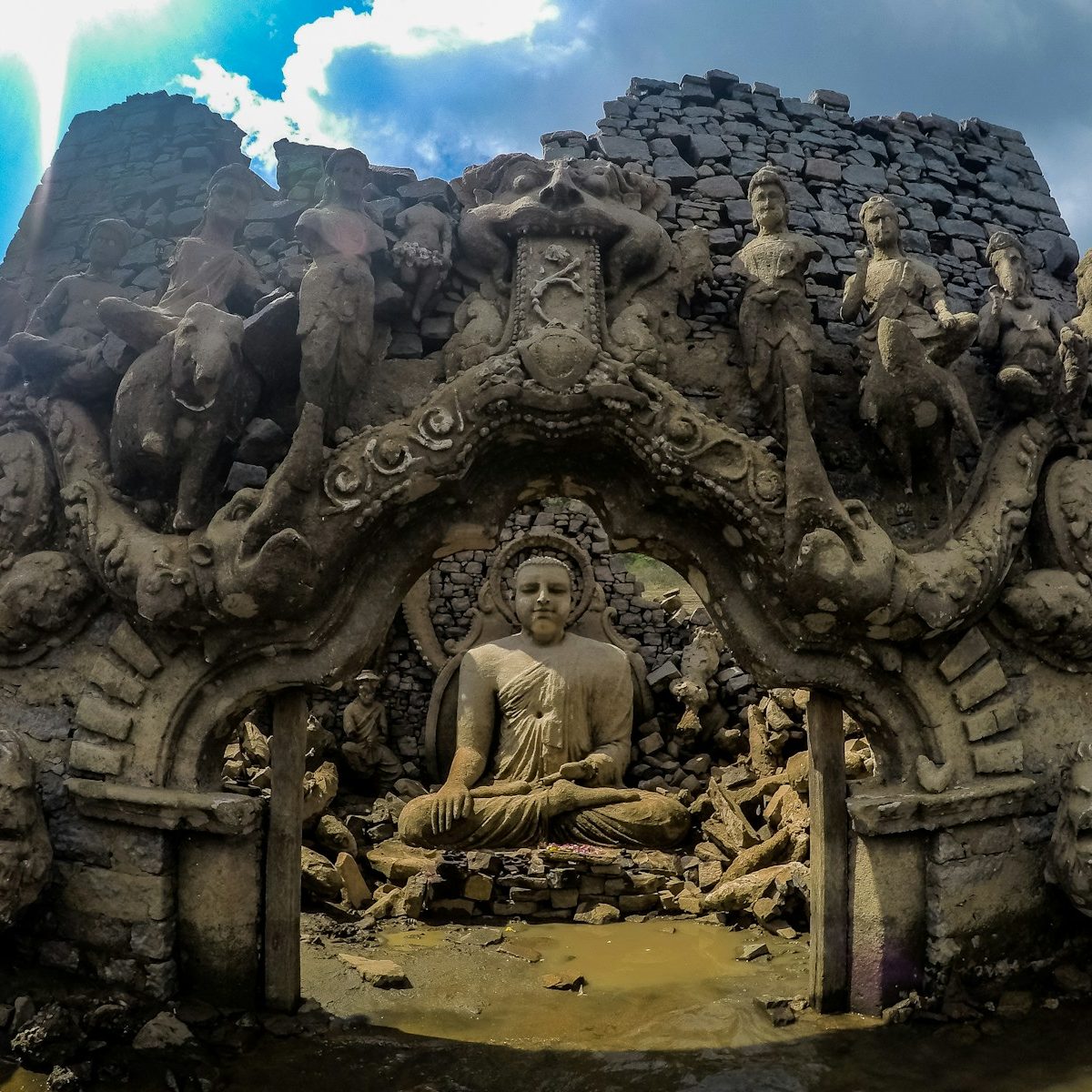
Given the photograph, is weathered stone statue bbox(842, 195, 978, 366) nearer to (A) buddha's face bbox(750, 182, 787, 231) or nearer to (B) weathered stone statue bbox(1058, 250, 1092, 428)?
(A) buddha's face bbox(750, 182, 787, 231)

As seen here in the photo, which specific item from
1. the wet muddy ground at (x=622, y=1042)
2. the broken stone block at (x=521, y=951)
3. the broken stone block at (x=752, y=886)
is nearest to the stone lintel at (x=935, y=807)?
the wet muddy ground at (x=622, y=1042)

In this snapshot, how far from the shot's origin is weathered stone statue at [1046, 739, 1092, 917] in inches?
150

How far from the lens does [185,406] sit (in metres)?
3.94

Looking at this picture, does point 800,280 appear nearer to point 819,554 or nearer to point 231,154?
point 819,554

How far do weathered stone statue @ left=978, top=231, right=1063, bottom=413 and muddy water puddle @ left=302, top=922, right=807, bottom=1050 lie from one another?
10.2 feet

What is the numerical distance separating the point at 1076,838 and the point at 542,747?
4186 millimetres

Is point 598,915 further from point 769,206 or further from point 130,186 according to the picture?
point 130,186

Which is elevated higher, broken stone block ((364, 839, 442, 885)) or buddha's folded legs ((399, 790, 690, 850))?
buddha's folded legs ((399, 790, 690, 850))

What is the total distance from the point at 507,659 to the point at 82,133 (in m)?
4.83

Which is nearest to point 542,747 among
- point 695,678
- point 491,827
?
point 491,827

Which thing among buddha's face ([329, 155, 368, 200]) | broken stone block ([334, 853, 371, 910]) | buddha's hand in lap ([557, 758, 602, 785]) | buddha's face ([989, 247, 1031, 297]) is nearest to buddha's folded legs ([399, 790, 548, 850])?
buddha's hand in lap ([557, 758, 602, 785])

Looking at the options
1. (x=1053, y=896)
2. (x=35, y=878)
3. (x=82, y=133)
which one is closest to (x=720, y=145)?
(x=82, y=133)

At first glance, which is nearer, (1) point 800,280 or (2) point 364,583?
(2) point 364,583

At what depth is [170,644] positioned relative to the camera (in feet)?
13.0
